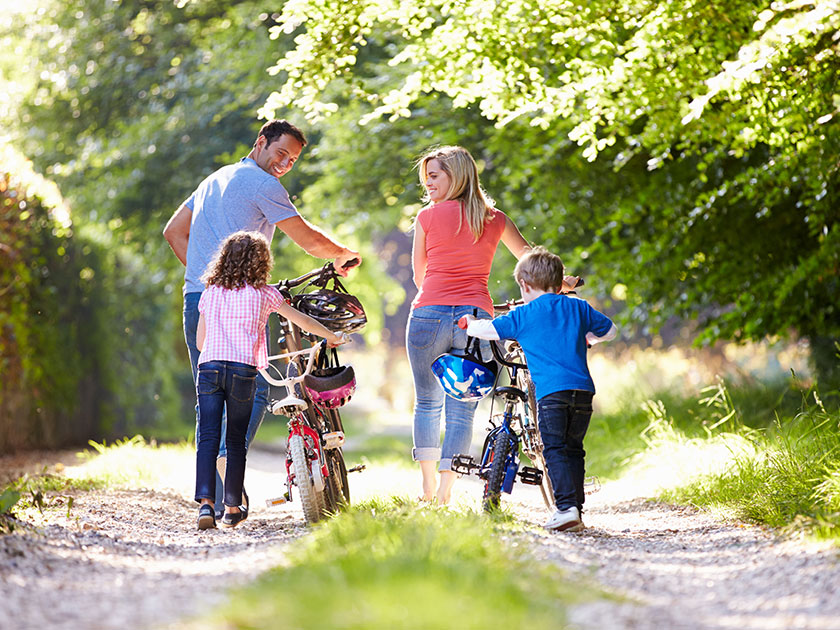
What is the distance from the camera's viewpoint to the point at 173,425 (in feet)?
49.1

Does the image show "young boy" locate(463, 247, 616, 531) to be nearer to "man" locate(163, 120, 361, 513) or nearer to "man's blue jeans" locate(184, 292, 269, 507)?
"man" locate(163, 120, 361, 513)

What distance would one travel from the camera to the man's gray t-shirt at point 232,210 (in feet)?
17.7

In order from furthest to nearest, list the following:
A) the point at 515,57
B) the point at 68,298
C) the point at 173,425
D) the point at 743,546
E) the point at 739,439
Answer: the point at 173,425
the point at 68,298
the point at 515,57
the point at 739,439
the point at 743,546

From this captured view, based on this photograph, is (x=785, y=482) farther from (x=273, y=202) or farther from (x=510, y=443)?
(x=273, y=202)

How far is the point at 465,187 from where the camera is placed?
17.6 ft

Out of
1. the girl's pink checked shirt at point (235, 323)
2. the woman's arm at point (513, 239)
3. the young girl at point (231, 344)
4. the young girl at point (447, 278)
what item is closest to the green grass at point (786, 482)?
the young girl at point (447, 278)

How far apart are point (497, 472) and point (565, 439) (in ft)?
1.21

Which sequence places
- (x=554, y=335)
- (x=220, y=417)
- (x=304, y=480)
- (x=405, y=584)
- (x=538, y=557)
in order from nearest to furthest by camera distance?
(x=405, y=584)
(x=538, y=557)
(x=554, y=335)
(x=304, y=480)
(x=220, y=417)

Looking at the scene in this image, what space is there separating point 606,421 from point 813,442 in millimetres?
4833

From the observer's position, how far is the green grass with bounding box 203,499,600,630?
2650 mm

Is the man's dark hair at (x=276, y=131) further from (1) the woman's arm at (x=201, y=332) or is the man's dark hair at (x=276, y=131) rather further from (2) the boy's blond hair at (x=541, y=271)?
(2) the boy's blond hair at (x=541, y=271)

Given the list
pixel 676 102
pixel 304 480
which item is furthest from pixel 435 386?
pixel 676 102

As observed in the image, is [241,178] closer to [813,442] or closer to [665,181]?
[813,442]

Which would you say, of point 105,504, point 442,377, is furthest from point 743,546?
point 105,504
